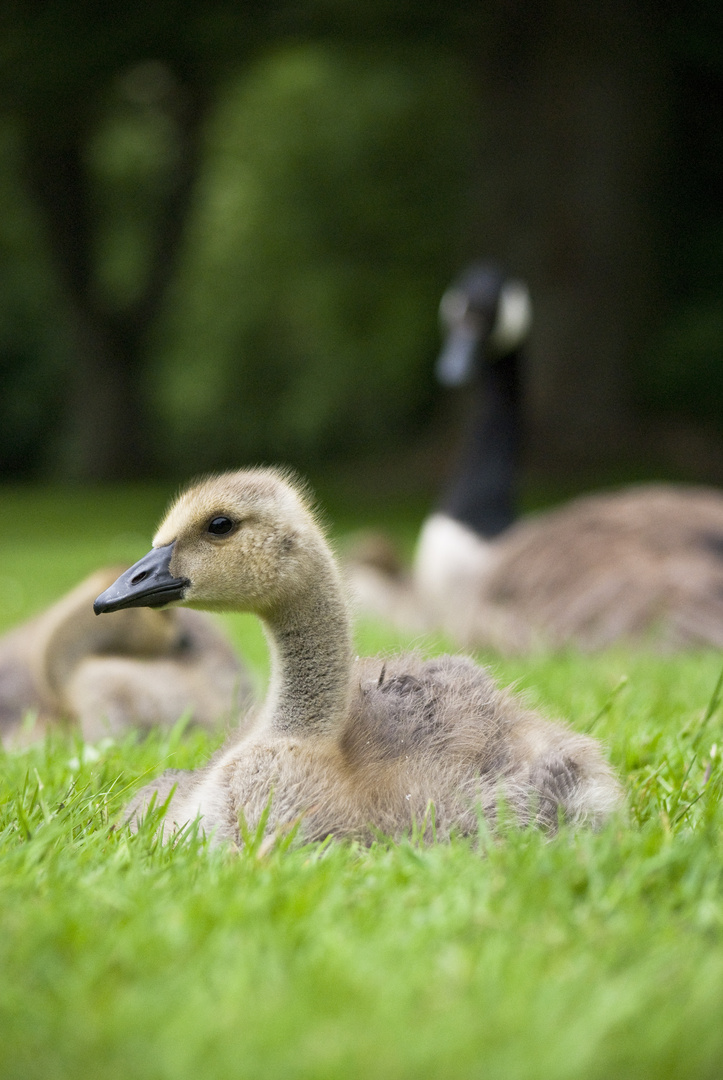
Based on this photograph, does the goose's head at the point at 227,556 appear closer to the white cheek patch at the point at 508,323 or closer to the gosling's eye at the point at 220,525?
the gosling's eye at the point at 220,525

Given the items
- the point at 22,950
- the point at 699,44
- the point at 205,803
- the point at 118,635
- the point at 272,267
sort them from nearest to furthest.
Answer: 1. the point at 22,950
2. the point at 205,803
3. the point at 118,635
4. the point at 699,44
5. the point at 272,267

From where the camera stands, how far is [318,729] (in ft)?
7.61

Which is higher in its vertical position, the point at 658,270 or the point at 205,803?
the point at 658,270

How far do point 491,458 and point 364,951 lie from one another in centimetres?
652

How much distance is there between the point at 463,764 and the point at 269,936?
28.5 inches

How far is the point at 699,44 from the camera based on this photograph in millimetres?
14008

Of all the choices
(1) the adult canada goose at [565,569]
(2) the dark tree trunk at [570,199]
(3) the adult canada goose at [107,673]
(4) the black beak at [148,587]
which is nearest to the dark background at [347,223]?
(2) the dark tree trunk at [570,199]

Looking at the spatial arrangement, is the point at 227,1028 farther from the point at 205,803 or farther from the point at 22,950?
the point at 205,803

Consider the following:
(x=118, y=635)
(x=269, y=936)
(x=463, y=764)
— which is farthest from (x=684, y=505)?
(x=269, y=936)

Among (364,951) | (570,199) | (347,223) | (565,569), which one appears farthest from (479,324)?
(347,223)

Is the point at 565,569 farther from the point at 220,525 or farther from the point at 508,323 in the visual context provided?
the point at 220,525

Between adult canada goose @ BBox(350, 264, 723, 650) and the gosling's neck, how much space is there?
2255 millimetres

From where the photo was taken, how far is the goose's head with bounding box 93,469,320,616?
2.35 m

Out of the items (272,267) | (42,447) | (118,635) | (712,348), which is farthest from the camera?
(42,447)
